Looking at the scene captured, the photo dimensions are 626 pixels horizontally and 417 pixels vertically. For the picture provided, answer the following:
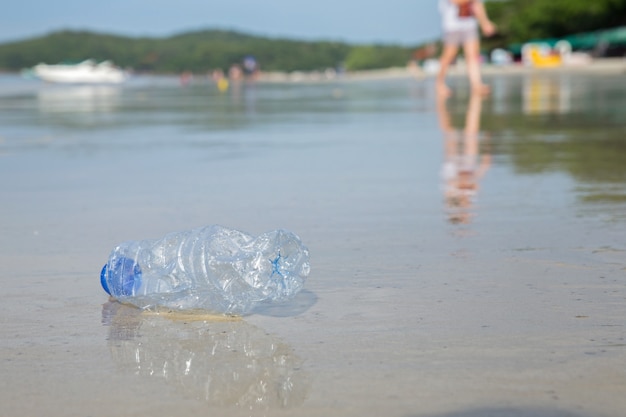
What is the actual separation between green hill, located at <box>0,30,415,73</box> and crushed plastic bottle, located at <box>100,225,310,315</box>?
104 meters

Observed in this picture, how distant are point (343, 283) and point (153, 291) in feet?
2.29

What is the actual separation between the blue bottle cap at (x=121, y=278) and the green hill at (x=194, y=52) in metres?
104

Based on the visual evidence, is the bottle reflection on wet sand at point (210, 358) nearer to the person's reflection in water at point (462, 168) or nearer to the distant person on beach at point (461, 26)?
the person's reflection in water at point (462, 168)

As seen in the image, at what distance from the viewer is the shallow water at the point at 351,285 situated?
8.59ft

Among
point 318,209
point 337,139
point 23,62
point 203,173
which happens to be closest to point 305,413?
point 318,209

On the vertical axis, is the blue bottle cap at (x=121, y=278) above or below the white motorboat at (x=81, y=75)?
below

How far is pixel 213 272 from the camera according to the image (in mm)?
3770

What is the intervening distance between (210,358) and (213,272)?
850 millimetres

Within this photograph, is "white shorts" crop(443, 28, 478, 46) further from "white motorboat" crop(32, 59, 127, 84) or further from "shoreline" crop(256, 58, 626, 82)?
"white motorboat" crop(32, 59, 127, 84)

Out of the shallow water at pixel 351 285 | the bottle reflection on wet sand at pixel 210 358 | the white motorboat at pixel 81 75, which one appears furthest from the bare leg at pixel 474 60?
the white motorboat at pixel 81 75

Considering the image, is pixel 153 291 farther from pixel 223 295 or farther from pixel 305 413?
pixel 305 413

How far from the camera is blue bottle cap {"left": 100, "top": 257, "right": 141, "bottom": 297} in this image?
3.65m

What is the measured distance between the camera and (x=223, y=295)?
3.65 m

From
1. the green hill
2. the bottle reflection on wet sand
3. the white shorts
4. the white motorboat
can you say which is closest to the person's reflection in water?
the bottle reflection on wet sand
